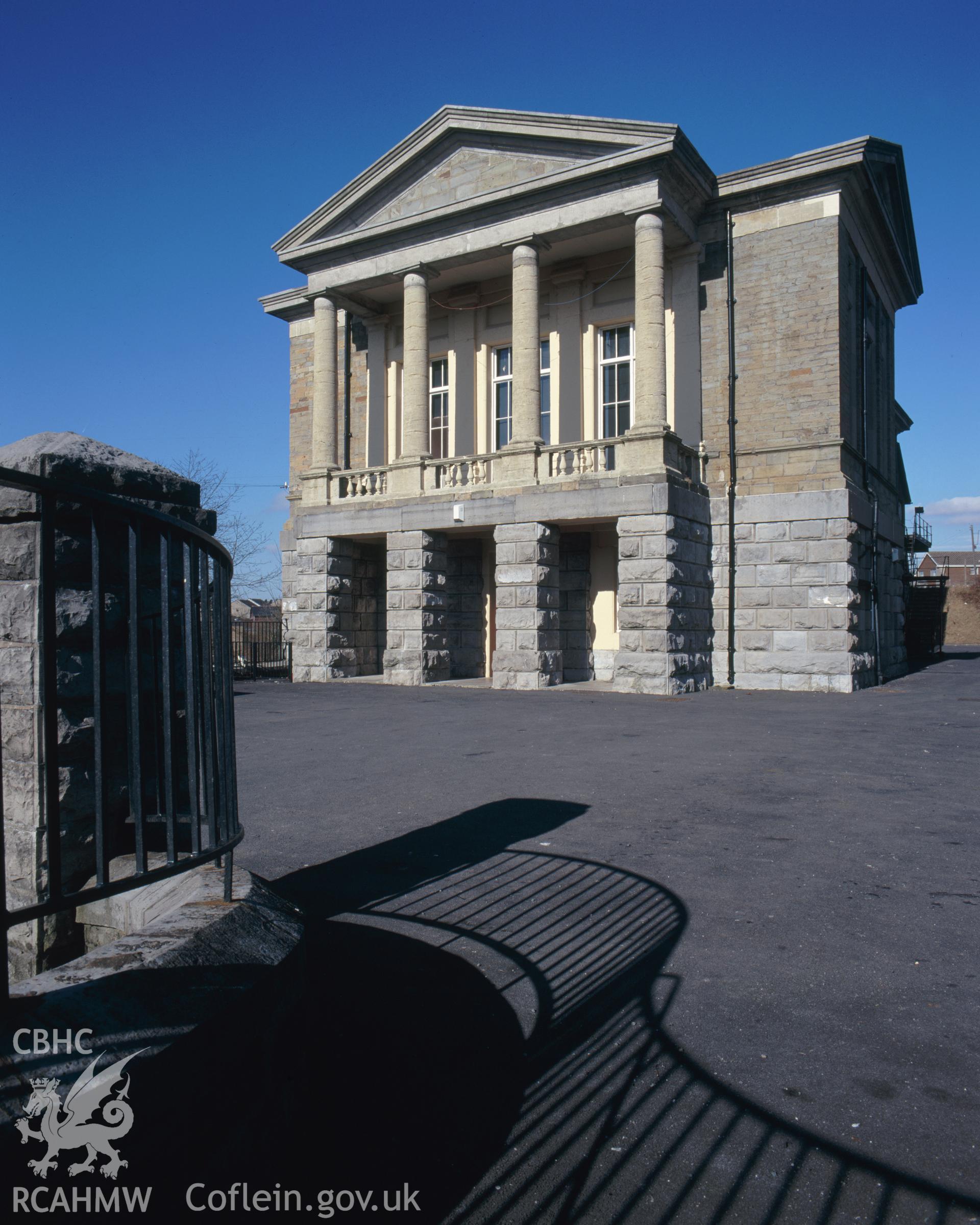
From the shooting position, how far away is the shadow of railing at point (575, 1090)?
217cm

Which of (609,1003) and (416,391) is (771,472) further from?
(609,1003)

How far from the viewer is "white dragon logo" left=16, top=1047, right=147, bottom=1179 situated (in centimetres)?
161

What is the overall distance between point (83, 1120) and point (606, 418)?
774 inches

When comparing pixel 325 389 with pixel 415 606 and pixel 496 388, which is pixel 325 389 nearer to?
pixel 496 388

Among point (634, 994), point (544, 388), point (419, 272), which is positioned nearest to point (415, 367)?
point (419, 272)

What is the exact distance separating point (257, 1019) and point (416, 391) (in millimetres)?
18754

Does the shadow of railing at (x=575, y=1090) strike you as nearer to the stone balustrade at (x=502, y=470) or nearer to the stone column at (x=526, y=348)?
the stone balustrade at (x=502, y=470)

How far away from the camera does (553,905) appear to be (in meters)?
4.29

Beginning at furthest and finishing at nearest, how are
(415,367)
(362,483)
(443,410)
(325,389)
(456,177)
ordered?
(443,410), (325,389), (362,483), (415,367), (456,177)

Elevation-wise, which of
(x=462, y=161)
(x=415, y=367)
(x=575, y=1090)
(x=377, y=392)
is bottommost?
(x=575, y=1090)

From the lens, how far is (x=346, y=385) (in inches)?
893

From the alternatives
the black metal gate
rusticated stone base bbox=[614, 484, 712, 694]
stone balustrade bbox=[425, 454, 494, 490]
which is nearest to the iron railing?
rusticated stone base bbox=[614, 484, 712, 694]

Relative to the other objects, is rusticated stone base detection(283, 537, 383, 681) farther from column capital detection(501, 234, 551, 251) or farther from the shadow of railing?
the shadow of railing

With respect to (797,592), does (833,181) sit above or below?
above
